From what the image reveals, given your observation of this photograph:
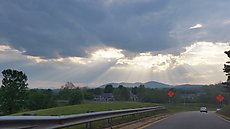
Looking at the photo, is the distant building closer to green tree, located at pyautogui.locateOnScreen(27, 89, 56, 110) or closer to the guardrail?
green tree, located at pyautogui.locateOnScreen(27, 89, 56, 110)

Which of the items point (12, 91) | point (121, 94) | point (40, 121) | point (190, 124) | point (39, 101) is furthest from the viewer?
point (121, 94)

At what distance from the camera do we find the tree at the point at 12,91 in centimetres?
10494

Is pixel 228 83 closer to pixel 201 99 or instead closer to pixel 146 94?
pixel 146 94

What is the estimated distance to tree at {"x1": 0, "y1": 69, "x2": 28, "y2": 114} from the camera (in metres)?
105

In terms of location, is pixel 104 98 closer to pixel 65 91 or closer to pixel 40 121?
pixel 65 91

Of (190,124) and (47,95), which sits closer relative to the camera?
(190,124)

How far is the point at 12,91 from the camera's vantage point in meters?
107

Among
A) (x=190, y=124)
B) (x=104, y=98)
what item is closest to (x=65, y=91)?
(x=104, y=98)

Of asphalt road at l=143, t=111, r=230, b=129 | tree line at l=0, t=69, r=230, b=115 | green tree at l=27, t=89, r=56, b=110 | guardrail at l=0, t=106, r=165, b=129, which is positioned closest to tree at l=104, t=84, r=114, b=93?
tree line at l=0, t=69, r=230, b=115

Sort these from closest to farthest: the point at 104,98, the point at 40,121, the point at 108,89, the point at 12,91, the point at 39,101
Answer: the point at 40,121 → the point at 12,91 → the point at 39,101 → the point at 104,98 → the point at 108,89

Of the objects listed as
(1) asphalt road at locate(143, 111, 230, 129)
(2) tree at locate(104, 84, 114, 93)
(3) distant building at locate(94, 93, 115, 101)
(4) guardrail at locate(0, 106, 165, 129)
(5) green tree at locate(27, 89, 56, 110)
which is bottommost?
(1) asphalt road at locate(143, 111, 230, 129)

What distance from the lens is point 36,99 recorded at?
11812 centimetres

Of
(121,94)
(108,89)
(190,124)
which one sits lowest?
(190,124)

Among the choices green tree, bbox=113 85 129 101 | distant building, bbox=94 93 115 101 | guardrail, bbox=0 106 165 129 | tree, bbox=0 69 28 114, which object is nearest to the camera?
guardrail, bbox=0 106 165 129
